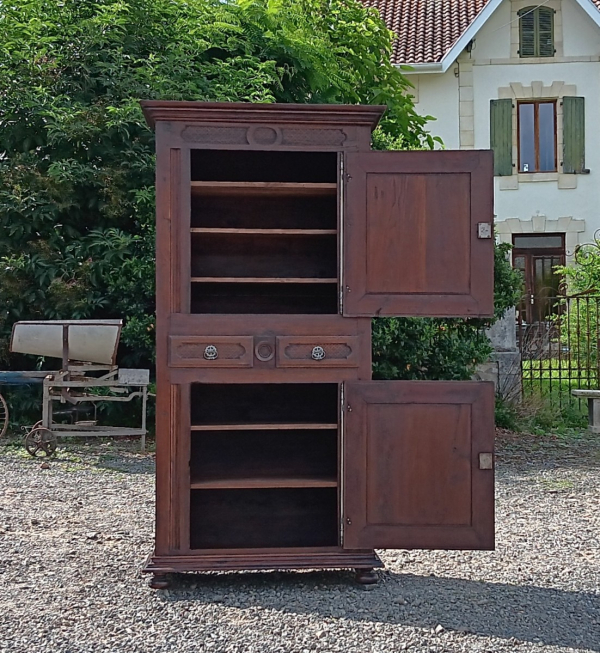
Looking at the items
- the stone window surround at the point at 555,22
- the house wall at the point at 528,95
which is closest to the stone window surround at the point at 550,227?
the house wall at the point at 528,95

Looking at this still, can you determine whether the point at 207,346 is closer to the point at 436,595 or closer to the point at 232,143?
the point at 232,143

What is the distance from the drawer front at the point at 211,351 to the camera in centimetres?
339

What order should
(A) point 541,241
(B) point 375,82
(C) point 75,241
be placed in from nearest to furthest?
(C) point 75,241 < (B) point 375,82 < (A) point 541,241

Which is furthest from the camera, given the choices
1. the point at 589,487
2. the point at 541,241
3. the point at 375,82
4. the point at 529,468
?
the point at 541,241

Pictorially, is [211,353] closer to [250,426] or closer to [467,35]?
[250,426]

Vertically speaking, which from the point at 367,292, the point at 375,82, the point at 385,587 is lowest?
the point at 385,587

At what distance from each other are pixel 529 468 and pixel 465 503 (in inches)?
125

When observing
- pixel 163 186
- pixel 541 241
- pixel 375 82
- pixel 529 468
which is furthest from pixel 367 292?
pixel 541 241

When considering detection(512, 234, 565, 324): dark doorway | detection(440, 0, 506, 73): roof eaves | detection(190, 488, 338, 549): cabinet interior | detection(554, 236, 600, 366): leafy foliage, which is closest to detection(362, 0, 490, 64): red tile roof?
detection(440, 0, 506, 73): roof eaves

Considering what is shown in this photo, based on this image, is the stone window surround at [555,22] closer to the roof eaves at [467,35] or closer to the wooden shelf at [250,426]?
the roof eaves at [467,35]

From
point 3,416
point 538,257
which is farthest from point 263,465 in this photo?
point 538,257

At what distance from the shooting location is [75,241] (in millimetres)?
7668

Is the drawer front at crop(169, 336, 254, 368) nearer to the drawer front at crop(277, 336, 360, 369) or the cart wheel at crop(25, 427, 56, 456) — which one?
the drawer front at crop(277, 336, 360, 369)

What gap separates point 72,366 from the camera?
681 cm
